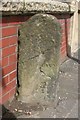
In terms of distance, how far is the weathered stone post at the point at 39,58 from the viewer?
3.16 m

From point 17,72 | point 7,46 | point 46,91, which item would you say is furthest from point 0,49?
point 46,91

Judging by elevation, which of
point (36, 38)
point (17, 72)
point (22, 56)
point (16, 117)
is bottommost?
point (16, 117)

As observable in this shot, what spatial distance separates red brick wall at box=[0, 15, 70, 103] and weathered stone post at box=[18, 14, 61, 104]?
0.08 meters

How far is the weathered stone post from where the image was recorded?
3.16 metres

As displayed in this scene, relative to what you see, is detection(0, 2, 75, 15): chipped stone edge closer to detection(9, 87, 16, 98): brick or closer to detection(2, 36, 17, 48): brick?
detection(2, 36, 17, 48): brick

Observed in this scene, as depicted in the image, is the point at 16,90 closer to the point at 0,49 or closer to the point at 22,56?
the point at 22,56

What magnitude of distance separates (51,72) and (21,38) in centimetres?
54

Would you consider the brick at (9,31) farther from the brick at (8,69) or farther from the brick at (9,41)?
the brick at (8,69)

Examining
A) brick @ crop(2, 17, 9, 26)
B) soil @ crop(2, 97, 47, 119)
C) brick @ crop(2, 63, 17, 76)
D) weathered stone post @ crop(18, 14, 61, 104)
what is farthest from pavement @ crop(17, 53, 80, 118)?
brick @ crop(2, 17, 9, 26)

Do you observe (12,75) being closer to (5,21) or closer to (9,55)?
(9,55)

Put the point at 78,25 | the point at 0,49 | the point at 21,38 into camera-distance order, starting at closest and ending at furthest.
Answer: the point at 0,49, the point at 21,38, the point at 78,25

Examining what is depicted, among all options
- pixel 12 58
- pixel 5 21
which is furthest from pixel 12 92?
pixel 5 21

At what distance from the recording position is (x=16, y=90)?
133 inches

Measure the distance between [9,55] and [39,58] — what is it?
41cm
